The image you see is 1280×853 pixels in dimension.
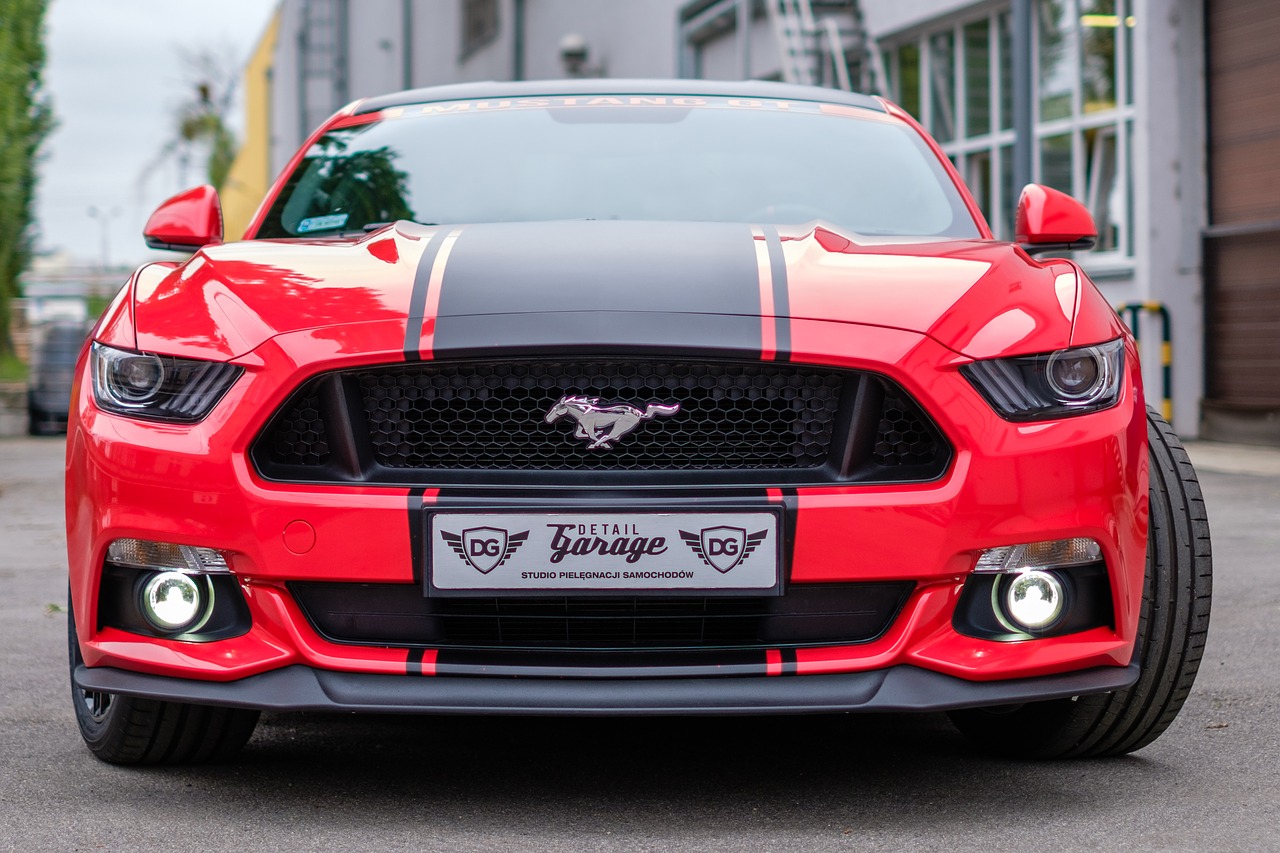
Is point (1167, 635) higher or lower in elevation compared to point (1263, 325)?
lower

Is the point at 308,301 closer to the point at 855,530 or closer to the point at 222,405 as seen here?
the point at 222,405

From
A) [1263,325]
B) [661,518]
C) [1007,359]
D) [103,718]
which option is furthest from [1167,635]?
[1263,325]

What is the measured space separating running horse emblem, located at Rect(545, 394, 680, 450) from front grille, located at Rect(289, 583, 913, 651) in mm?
267

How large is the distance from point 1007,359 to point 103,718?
5.84 feet

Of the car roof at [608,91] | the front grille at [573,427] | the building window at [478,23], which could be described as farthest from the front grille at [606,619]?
the building window at [478,23]

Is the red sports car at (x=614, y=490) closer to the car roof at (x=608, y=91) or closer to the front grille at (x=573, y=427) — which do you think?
the front grille at (x=573, y=427)

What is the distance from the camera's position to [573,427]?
269 centimetres

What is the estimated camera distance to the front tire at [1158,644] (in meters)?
2.93

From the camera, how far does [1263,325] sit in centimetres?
1114

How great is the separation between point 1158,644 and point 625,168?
66.9 inches

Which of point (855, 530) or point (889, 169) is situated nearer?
point (855, 530)

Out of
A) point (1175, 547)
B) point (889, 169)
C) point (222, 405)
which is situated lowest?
point (1175, 547)

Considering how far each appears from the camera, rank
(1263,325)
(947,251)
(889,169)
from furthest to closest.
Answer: (1263,325) → (889,169) → (947,251)

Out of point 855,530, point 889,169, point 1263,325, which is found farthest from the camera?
point 1263,325
